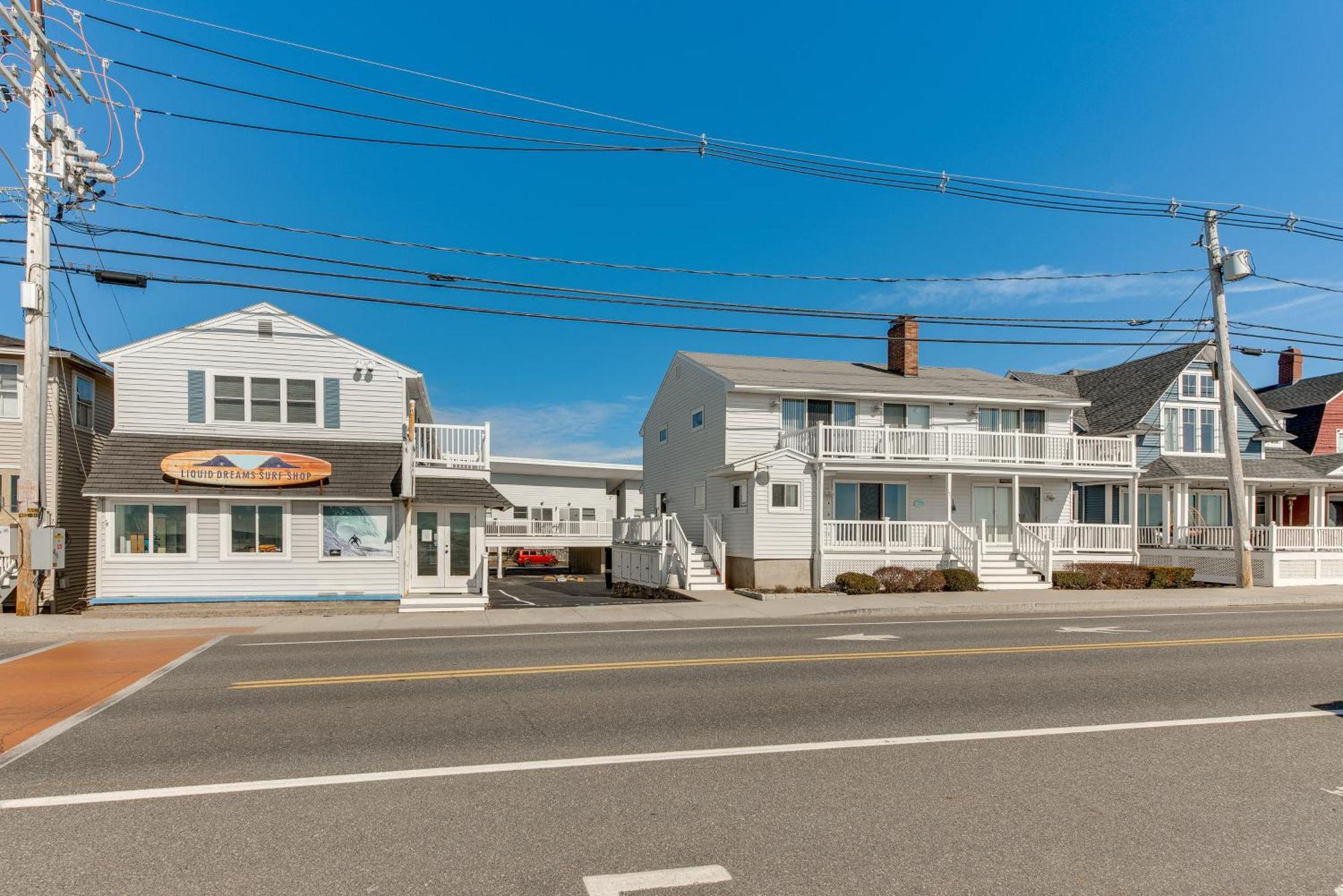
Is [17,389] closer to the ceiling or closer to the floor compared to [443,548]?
closer to the ceiling

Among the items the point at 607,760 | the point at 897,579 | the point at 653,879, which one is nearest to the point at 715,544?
the point at 897,579

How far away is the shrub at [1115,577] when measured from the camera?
2480cm

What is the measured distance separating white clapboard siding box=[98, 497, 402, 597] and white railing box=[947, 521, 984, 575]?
16.2 meters

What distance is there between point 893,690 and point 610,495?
127ft

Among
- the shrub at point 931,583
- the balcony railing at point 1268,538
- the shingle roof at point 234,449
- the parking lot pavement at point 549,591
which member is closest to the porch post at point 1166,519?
the balcony railing at point 1268,538

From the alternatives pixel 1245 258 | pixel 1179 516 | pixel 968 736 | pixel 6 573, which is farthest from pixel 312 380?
pixel 1179 516

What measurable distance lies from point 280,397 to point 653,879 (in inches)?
757

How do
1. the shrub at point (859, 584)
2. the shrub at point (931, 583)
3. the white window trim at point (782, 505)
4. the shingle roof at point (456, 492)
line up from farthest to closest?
1. the white window trim at point (782, 505)
2. the shrub at point (931, 583)
3. the shrub at point (859, 584)
4. the shingle roof at point (456, 492)

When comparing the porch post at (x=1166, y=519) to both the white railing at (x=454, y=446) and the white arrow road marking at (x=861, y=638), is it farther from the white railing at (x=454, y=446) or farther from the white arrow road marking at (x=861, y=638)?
the white railing at (x=454, y=446)

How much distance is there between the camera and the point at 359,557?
65.2ft

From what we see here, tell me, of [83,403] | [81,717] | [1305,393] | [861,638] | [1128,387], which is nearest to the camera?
[81,717]

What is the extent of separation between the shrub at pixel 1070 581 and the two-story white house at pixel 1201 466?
254 inches

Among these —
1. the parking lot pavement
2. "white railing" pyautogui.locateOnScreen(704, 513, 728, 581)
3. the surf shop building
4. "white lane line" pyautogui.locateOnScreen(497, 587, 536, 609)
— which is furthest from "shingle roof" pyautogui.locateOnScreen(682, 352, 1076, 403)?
the surf shop building

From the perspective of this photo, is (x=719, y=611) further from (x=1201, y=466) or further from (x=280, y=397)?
(x=1201, y=466)
